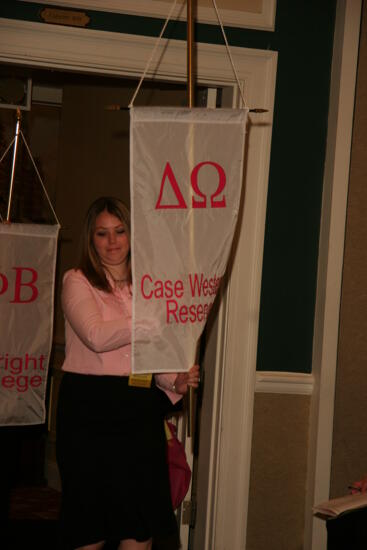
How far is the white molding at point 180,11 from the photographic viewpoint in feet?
10.9

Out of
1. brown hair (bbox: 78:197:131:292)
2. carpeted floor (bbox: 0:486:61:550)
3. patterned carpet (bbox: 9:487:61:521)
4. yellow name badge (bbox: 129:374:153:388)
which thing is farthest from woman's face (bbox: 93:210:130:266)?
patterned carpet (bbox: 9:487:61:521)

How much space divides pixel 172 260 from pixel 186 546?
5.32 ft

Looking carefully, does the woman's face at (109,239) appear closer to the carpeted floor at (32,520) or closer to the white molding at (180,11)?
the white molding at (180,11)

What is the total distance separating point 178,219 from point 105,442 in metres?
0.80

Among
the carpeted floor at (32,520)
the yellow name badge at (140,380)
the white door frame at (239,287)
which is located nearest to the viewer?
the yellow name badge at (140,380)

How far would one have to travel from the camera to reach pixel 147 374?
2.75 m

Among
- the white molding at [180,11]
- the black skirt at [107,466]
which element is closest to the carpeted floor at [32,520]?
the black skirt at [107,466]

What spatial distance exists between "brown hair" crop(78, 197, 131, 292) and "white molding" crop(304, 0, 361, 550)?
1.01m

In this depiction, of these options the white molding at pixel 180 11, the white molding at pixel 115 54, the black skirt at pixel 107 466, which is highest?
the white molding at pixel 180 11

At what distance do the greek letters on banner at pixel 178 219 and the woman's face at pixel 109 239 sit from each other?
0.99 ft

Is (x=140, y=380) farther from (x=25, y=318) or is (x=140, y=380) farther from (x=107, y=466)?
(x=25, y=318)

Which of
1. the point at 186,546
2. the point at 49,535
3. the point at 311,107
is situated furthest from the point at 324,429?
the point at 49,535

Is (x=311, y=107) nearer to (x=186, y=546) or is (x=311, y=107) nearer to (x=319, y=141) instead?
(x=319, y=141)

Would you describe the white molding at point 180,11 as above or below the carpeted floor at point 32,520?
above
